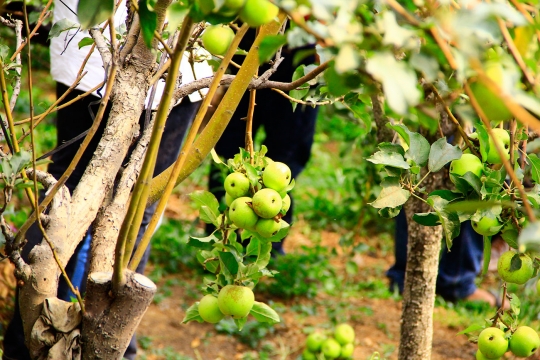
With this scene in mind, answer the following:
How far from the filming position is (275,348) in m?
2.61

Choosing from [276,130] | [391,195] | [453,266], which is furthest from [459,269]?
[391,195]

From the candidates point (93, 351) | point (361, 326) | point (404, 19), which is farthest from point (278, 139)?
point (404, 19)

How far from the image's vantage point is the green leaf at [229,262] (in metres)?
1.08

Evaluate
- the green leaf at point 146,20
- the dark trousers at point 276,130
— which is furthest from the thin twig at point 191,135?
the dark trousers at point 276,130

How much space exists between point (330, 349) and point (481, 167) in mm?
1241

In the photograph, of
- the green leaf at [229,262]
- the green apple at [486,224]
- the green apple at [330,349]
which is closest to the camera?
the green apple at [486,224]

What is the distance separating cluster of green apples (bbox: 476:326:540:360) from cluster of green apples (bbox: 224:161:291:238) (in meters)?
0.46

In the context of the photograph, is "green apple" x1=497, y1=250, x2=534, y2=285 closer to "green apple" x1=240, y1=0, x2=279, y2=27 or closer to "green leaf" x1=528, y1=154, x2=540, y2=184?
"green leaf" x1=528, y1=154, x2=540, y2=184

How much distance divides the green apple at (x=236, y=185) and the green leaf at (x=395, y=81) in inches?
22.1

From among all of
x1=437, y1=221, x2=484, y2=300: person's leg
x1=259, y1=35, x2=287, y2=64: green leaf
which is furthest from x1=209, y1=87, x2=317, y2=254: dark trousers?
x1=259, y1=35, x2=287, y2=64: green leaf

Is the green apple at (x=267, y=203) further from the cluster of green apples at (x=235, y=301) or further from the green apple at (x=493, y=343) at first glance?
the green apple at (x=493, y=343)

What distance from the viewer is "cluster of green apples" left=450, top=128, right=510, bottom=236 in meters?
0.97

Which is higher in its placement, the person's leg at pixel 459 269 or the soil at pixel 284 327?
the person's leg at pixel 459 269

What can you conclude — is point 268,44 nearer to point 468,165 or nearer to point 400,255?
point 468,165
